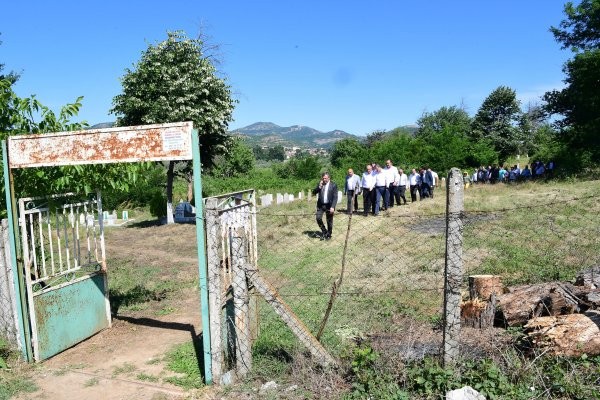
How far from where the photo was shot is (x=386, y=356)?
4426mm

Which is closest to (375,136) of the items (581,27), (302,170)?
(302,170)

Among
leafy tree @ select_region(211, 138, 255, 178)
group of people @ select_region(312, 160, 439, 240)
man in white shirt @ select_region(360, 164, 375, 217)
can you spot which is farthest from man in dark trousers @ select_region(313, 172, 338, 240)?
leafy tree @ select_region(211, 138, 255, 178)

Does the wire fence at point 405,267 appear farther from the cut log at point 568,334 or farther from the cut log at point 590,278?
the cut log at point 590,278

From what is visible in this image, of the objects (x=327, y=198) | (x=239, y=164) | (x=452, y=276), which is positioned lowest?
(x=452, y=276)

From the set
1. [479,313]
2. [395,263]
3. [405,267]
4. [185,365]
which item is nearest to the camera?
[479,313]

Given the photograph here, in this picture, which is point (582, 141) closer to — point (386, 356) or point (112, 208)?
point (386, 356)

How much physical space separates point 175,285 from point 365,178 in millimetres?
6567

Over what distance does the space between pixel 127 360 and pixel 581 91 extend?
2489 centimetres

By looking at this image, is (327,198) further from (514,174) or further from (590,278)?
(514,174)

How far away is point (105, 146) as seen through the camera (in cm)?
550

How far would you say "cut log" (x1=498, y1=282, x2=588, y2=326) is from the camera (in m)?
5.09

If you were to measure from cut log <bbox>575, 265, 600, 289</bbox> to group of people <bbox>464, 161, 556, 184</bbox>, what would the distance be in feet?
64.7

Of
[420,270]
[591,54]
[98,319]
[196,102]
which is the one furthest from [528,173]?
[98,319]

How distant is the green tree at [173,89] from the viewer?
18.3m
